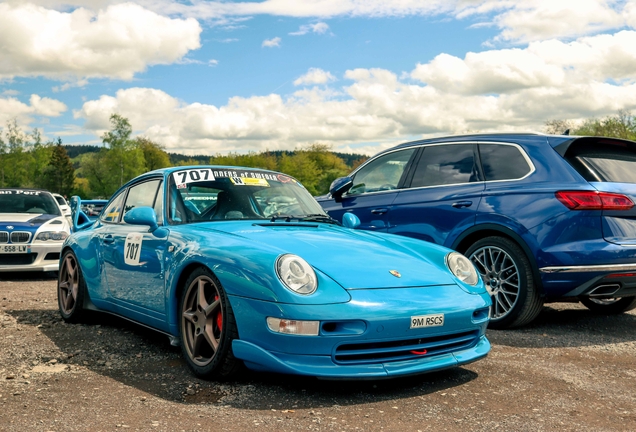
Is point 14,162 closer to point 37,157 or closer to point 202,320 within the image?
point 37,157

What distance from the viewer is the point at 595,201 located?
580cm

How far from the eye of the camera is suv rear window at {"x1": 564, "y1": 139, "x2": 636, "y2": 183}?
19.7 feet

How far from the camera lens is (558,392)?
421cm

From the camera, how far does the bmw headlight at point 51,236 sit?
1088 centimetres

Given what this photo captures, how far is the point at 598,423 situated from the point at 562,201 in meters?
2.63

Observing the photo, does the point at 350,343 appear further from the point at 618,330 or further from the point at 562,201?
the point at 618,330

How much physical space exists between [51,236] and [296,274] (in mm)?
8088

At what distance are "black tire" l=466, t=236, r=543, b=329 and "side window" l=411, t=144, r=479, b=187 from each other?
29.1 inches

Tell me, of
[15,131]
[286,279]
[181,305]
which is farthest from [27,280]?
[15,131]

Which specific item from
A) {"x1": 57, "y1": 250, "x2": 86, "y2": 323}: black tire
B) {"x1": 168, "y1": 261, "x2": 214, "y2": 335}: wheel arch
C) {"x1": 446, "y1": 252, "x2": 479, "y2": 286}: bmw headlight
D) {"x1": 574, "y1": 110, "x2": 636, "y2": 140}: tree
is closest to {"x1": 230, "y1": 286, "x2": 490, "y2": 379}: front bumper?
{"x1": 446, "y1": 252, "x2": 479, "y2": 286}: bmw headlight

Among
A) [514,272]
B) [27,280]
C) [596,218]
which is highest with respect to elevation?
[596,218]

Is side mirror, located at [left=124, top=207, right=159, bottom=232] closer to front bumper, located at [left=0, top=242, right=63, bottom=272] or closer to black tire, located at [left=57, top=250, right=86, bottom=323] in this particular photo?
black tire, located at [left=57, top=250, right=86, bottom=323]

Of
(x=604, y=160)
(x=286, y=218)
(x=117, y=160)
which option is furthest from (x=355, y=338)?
(x=117, y=160)

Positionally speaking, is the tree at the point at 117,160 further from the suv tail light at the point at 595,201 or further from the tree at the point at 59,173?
the suv tail light at the point at 595,201
